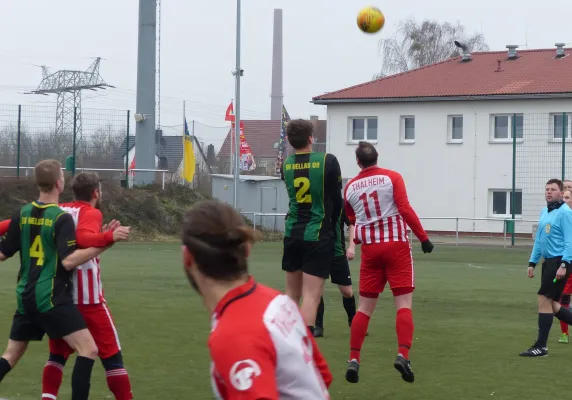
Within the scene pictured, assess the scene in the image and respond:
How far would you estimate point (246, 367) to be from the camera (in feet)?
9.46

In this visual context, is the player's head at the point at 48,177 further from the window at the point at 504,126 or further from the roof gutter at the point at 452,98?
the window at the point at 504,126

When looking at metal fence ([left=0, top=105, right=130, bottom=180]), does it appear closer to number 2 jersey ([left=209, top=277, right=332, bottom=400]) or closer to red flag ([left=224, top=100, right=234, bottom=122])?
red flag ([left=224, top=100, right=234, bottom=122])

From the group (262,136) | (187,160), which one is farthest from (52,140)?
(262,136)

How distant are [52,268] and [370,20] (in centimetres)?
1615

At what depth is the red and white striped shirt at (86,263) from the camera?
21.1ft

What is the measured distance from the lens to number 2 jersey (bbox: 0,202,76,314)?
6285mm

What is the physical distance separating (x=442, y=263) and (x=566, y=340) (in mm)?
12765

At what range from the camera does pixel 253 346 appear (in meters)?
2.90


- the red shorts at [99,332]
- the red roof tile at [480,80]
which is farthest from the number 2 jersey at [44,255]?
the red roof tile at [480,80]

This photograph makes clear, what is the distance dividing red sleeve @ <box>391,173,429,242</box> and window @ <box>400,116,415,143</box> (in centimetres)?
3893

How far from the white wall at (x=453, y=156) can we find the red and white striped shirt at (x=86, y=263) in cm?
3623

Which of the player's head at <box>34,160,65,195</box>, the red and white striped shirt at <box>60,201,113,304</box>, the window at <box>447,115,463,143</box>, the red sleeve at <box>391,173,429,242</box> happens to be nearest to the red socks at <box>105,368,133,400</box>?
the red and white striped shirt at <box>60,201,113,304</box>

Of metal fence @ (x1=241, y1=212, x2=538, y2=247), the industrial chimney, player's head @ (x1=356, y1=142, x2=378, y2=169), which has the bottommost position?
metal fence @ (x1=241, y1=212, x2=538, y2=247)

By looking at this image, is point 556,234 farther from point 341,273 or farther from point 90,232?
point 90,232
